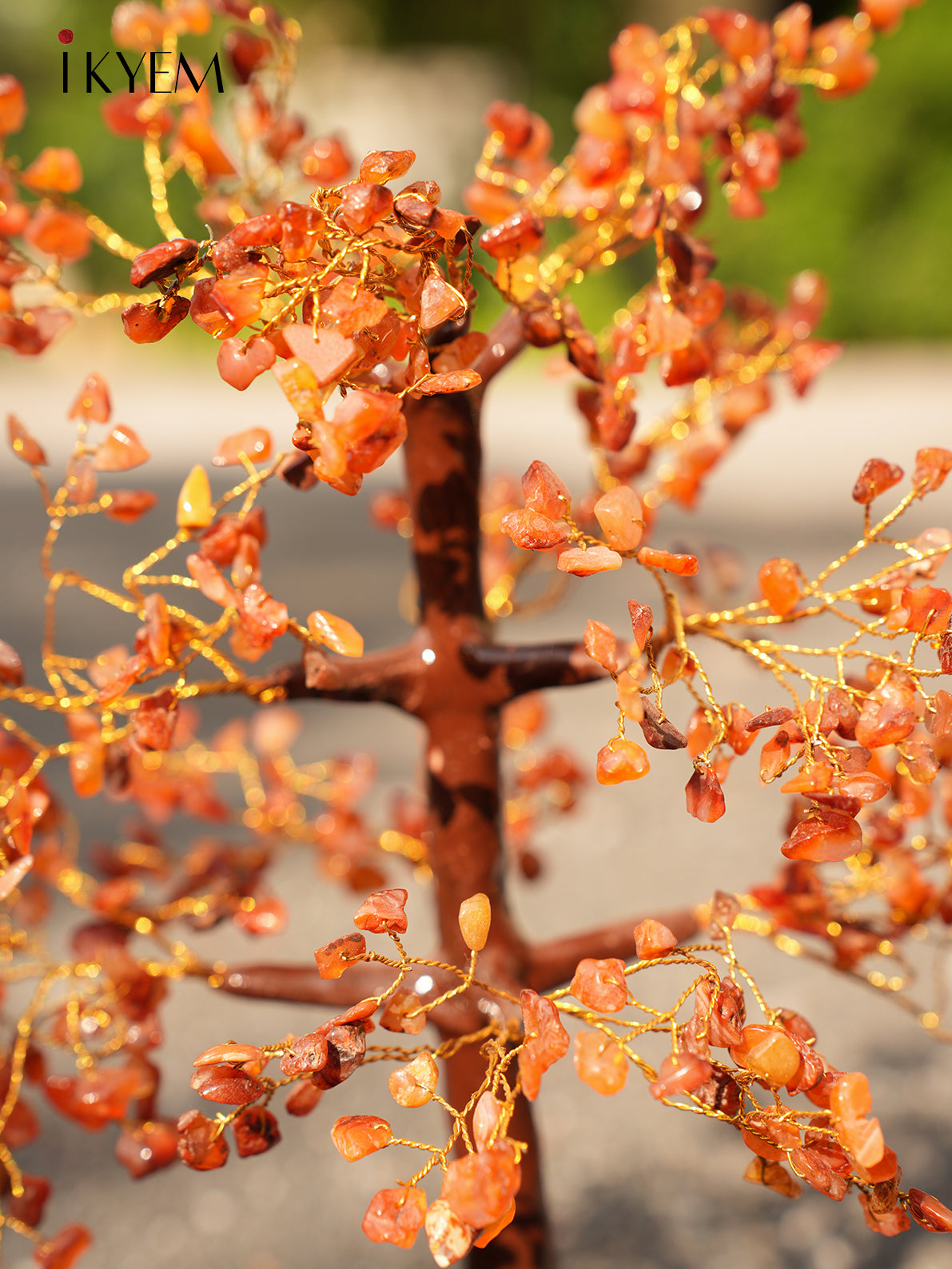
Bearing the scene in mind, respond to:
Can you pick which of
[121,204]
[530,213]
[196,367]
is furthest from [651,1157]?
[121,204]

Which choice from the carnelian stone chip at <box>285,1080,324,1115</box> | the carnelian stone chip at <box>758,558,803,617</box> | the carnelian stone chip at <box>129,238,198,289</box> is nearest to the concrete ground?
the carnelian stone chip at <box>285,1080,324,1115</box>

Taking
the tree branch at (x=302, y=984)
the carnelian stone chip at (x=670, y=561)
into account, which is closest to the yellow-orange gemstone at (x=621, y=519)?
the carnelian stone chip at (x=670, y=561)

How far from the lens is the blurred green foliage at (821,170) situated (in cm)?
336

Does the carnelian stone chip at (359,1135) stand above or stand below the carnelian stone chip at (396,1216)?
above

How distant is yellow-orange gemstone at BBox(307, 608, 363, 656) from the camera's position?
0.93 ft

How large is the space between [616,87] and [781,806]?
0.84m

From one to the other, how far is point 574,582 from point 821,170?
9.72 ft

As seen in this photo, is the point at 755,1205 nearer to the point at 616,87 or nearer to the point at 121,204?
the point at 616,87

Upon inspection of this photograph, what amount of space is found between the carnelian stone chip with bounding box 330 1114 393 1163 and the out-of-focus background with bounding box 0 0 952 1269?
1.17 ft

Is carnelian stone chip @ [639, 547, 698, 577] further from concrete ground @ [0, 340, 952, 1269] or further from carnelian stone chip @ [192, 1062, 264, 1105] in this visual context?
concrete ground @ [0, 340, 952, 1269]

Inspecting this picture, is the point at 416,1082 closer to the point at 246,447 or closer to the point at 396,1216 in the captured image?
the point at 396,1216

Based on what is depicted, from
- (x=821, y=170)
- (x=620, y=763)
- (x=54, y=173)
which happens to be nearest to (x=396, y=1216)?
(x=620, y=763)

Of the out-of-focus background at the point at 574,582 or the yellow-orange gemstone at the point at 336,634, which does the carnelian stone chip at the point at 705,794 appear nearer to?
the yellow-orange gemstone at the point at 336,634

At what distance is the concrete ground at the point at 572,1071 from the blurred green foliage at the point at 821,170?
6.10 feet
